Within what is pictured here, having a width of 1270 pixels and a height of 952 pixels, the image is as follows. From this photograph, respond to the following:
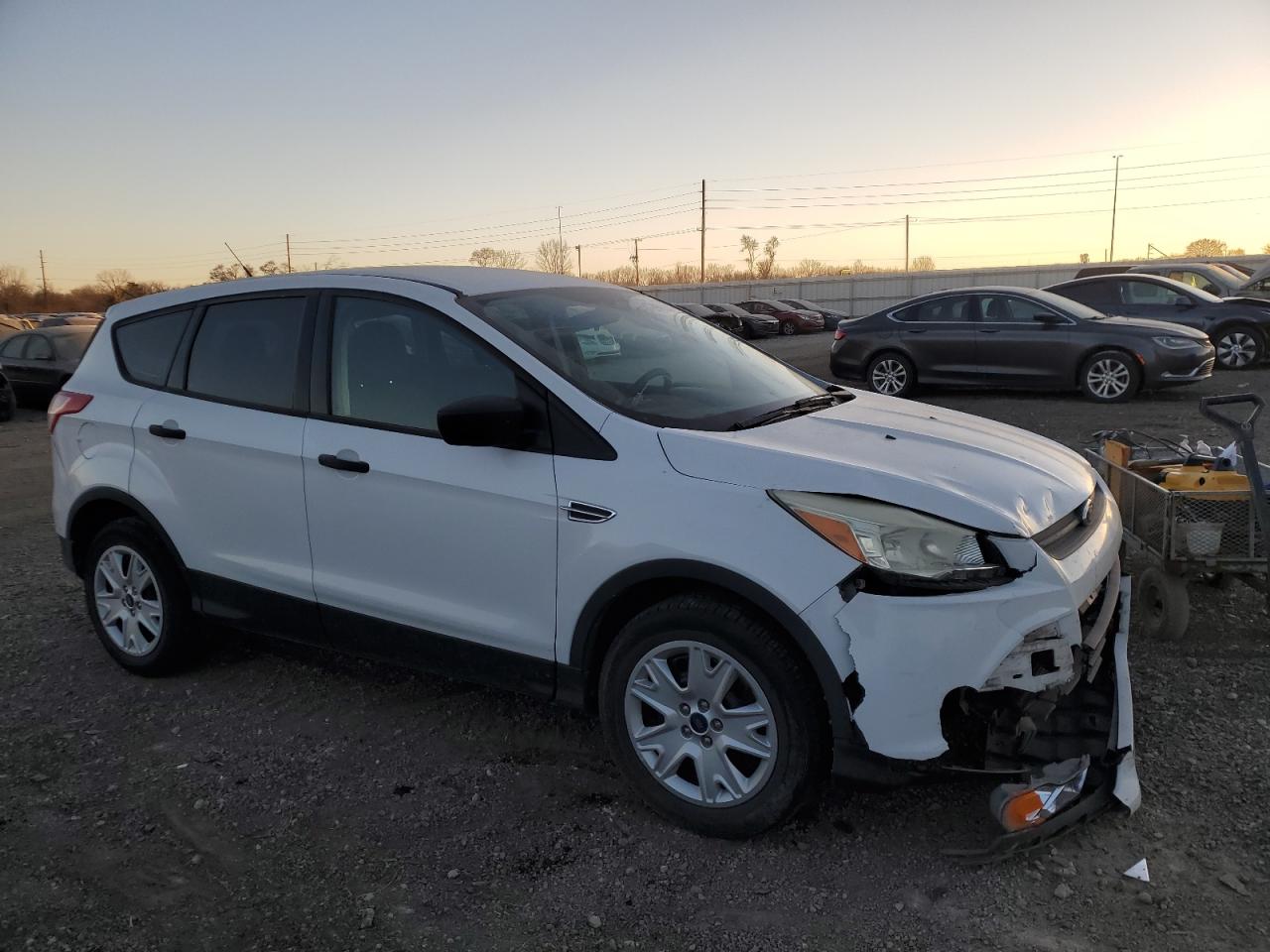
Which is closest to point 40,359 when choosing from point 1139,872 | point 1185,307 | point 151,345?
point 151,345

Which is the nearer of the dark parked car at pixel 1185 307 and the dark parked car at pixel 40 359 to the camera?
the dark parked car at pixel 1185 307

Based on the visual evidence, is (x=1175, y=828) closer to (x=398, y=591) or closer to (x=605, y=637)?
(x=605, y=637)

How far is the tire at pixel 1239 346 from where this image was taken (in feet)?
48.1

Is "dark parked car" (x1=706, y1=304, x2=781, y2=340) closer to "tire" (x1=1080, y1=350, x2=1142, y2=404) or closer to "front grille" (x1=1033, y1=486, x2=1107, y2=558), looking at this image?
"tire" (x1=1080, y1=350, x2=1142, y2=404)

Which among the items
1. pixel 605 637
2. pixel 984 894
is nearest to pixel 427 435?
pixel 605 637

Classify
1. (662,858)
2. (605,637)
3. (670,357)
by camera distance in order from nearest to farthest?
(662,858)
(605,637)
(670,357)

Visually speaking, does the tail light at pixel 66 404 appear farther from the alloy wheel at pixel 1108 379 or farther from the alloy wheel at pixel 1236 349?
the alloy wheel at pixel 1236 349

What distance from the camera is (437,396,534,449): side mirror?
124 inches

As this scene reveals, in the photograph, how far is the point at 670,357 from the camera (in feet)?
12.5

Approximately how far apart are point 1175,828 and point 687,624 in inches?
65.5

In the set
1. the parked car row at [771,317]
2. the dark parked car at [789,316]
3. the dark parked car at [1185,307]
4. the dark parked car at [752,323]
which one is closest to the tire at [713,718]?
the dark parked car at [1185,307]

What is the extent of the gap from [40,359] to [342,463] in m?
14.8

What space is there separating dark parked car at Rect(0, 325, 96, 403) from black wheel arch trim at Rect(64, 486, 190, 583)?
1253 cm

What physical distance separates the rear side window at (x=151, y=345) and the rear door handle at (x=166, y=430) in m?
0.22
